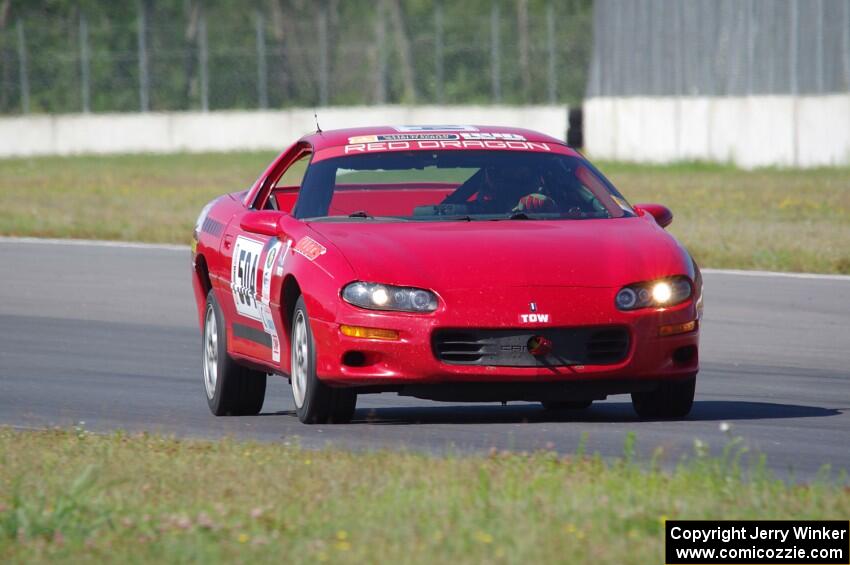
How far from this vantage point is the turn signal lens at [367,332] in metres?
8.05

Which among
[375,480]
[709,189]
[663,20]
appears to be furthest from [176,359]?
[663,20]

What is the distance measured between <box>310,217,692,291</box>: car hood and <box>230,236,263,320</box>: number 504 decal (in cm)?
60

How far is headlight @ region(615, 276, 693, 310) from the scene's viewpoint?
812 cm

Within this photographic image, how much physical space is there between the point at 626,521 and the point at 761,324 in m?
8.33

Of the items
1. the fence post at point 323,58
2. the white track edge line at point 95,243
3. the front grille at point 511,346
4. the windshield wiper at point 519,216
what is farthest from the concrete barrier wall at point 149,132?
the front grille at point 511,346

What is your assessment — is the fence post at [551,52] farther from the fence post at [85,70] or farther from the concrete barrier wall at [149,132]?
the fence post at [85,70]

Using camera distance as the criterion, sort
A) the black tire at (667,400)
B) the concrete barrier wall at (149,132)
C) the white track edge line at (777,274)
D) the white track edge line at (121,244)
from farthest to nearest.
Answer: the concrete barrier wall at (149,132) → the white track edge line at (121,244) → the white track edge line at (777,274) → the black tire at (667,400)

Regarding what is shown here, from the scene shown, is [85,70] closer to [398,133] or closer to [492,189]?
[398,133]

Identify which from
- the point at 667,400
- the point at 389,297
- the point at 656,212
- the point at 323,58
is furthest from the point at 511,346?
the point at 323,58

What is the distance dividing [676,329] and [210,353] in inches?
Result: 115

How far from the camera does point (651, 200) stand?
26.6 m

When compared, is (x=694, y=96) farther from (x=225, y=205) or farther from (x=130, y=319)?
(x=225, y=205)

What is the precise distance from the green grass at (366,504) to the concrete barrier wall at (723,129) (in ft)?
78.6

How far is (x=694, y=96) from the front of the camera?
34406 mm
